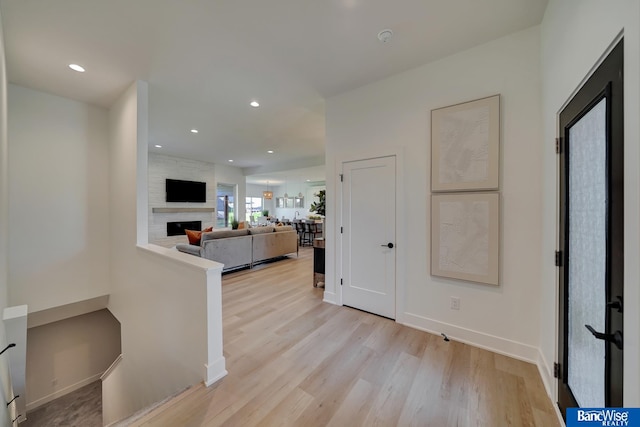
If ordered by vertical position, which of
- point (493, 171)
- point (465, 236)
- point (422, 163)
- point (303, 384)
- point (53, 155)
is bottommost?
point (303, 384)

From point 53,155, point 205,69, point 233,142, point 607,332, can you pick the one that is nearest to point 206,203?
point 233,142

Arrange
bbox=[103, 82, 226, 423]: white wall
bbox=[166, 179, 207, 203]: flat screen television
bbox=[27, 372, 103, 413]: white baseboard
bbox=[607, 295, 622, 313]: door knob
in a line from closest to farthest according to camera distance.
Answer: bbox=[607, 295, 622, 313]: door knob < bbox=[103, 82, 226, 423]: white wall < bbox=[27, 372, 103, 413]: white baseboard < bbox=[166, 179, 207, 203]: flat screen television

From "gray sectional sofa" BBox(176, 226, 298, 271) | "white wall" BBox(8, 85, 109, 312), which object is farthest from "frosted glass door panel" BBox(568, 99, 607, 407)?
"white wall" BBox(8, 85, 109, 312)

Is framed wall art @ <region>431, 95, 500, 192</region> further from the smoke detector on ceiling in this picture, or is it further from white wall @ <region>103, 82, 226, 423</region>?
white wall @ <region>103, 82, 226, 423</region>

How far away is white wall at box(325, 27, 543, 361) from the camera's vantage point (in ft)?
6.82

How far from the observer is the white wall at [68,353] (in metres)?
3.67

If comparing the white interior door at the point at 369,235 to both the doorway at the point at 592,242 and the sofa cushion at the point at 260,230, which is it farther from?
the sofa cushion at the point at 260,230

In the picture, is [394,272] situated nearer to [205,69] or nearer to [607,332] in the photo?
[607,332]

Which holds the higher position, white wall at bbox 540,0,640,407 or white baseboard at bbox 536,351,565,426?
white wall at bbox 540,0,640,407

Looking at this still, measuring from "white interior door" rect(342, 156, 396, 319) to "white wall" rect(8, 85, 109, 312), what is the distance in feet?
12.7

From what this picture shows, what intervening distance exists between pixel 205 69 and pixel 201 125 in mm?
2081

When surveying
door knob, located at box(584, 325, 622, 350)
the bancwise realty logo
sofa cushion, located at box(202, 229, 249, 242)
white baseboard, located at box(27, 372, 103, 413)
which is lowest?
white baseboard, located at box(27, 372, 103, 413)

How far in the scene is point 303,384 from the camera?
1843 millimetres

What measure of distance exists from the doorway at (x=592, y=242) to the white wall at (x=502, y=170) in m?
0.53
